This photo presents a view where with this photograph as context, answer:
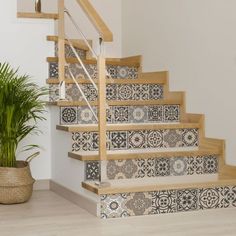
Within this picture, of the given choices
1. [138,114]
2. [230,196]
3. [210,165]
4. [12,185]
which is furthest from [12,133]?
[230,196]

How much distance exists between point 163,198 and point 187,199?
18 cm

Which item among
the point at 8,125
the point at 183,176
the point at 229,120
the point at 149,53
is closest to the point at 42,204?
the point at 8,125

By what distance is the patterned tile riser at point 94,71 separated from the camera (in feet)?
15.6

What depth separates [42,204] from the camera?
4062 millimetres

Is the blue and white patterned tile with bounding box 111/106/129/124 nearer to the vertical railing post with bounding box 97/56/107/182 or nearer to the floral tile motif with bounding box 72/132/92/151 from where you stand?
the floral tile motif with bounding box 72/132/92/151

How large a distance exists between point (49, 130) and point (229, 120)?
59.3 inches

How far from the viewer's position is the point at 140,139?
427cm

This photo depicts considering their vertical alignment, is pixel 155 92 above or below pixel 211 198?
above

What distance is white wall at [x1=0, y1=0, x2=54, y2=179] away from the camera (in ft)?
15.2

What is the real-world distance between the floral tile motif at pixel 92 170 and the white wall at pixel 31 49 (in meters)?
0.96

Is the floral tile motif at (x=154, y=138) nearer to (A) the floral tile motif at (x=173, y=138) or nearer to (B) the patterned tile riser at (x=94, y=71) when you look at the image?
(A) the floral tile motif at (x=173, y=138)

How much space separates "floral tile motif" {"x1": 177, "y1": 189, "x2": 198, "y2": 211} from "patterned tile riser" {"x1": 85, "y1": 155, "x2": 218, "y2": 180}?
1.22 ft

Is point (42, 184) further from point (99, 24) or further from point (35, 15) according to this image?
point (99, 24)

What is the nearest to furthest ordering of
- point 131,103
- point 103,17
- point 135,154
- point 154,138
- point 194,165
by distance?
point 135,154, point 194,165, point 154,138, point 131,103, point 103,17
